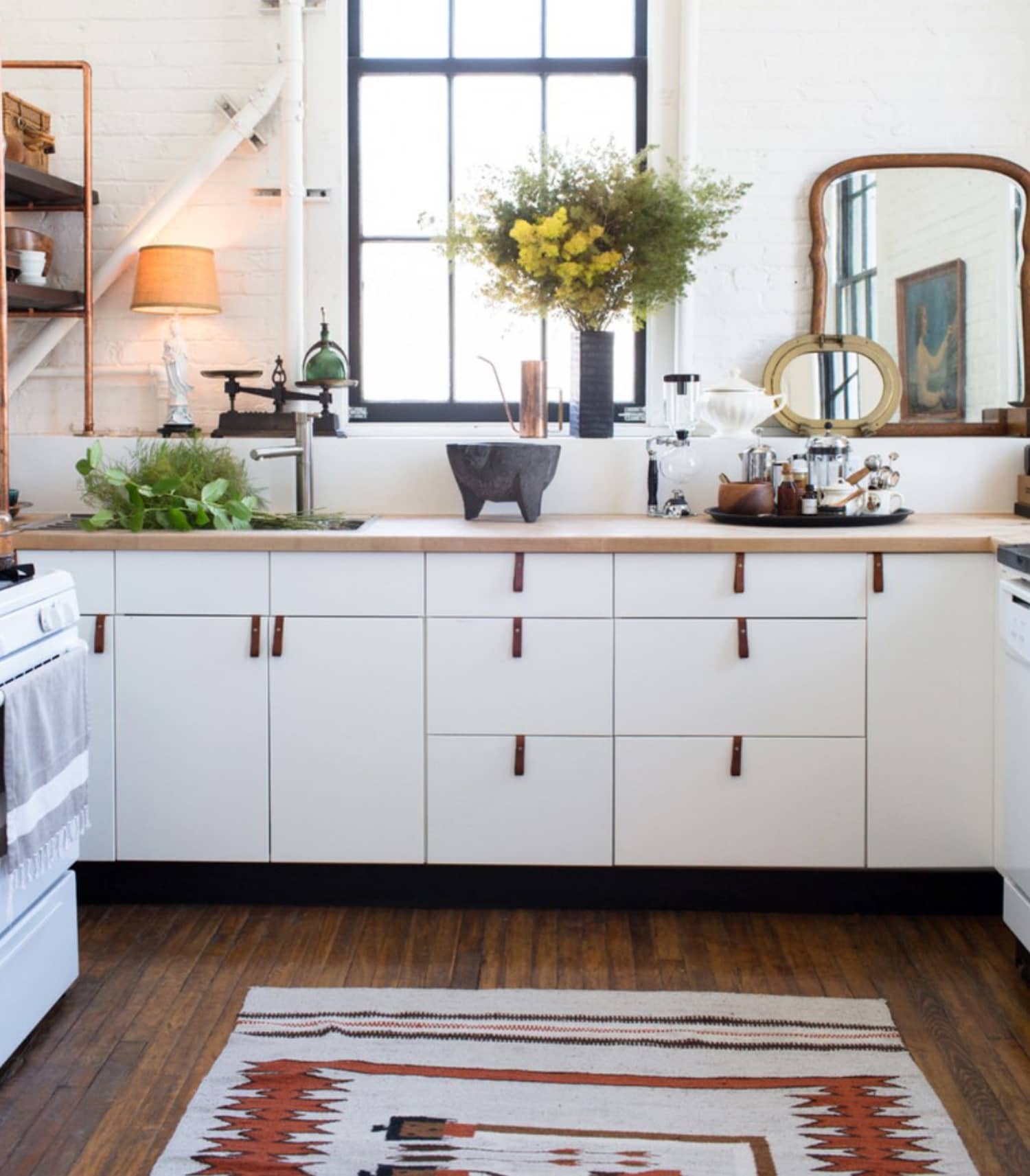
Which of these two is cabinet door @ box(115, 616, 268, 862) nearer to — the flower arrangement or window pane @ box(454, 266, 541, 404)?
the flower arrangement

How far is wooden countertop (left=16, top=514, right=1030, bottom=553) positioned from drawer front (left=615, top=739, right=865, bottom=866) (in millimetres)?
468

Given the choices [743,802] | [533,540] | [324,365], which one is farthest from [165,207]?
[743,802]

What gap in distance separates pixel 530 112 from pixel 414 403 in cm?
101

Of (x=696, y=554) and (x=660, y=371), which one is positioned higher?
(x=660, y=371)

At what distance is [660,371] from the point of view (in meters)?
4.50

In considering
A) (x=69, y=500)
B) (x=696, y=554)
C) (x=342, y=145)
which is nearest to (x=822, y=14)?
(x=342, y=145)

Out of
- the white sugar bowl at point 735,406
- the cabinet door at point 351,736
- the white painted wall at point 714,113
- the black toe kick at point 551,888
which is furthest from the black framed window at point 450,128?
the black toe kick at point 551,888

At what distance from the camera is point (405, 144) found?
4523 millimetres

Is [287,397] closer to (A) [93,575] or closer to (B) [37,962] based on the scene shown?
(A) [93,575]

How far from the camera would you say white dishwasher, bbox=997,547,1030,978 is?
2.92m

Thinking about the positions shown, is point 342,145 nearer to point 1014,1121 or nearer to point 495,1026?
point 495,1026

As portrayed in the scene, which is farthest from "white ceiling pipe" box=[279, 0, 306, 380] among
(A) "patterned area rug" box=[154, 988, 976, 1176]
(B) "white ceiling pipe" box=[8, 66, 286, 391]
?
(A) "patterned area rug" box=[154, 988, 976, 1176]

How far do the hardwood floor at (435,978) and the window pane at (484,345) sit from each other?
186cm

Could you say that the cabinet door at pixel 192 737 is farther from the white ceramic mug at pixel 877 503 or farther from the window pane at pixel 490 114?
the window pane at pixel 490 114
